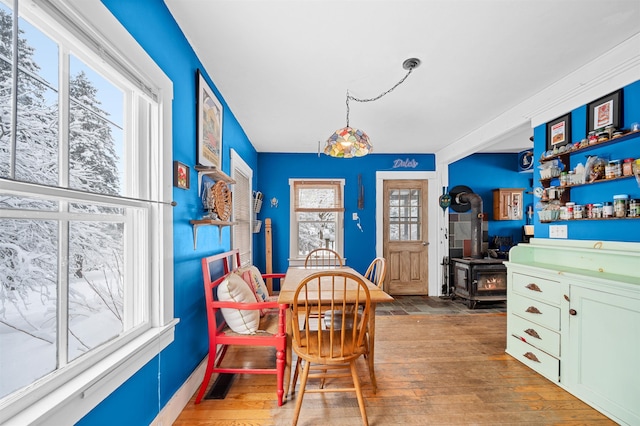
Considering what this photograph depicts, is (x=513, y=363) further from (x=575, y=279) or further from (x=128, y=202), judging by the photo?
(x=128, y=202)

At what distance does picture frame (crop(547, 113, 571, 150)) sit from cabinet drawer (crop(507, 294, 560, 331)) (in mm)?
1478

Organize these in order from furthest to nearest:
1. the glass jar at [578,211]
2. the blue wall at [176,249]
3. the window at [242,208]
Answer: the window at [242,208], the glass jar at [578,211], the blue wall at [176,249]

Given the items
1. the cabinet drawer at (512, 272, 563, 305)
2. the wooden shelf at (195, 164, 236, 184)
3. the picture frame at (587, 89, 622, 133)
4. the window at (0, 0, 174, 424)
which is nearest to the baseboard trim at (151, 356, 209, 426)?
the window at (0, 0, 174, 424)

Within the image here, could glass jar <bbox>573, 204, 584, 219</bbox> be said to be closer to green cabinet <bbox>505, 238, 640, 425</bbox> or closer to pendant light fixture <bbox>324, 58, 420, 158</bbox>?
green cabinet <bbox>505, 238, 640, 425</bbox>

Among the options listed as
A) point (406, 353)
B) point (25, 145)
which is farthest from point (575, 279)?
point (25, 145)

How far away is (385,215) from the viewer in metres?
5.04

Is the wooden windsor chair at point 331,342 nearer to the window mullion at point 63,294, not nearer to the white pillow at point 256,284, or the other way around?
the white pillow at point 256,284

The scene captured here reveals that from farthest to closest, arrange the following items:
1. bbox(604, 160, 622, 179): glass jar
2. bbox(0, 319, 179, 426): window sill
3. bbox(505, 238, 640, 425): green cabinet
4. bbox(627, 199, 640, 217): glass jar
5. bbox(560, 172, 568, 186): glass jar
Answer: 1. bbox(560, 172, 568, 186): glass jar
2. bbox(604, 160, 622, 179): glass jar
3. bbox(627, 199, 640, 217): glass jar
4. bbox(505, 238, 640, 425): green cabinet
5. bbox(0, 319, 179, 426): window sill

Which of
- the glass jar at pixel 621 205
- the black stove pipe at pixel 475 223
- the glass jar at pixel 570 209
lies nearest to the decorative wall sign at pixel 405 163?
the black stove pipe at pixel 475 223

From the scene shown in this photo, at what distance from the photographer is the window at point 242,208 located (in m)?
3.36

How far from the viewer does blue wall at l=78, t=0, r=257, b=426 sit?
130 cm

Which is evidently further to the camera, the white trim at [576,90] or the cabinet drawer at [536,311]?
the cabinet drawer at [536,311]

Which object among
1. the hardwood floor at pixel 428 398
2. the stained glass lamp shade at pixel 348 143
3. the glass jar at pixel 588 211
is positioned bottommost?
the hardwood floor at pixel 428 398

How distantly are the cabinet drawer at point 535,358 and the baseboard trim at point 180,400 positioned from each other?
283 centimetres
